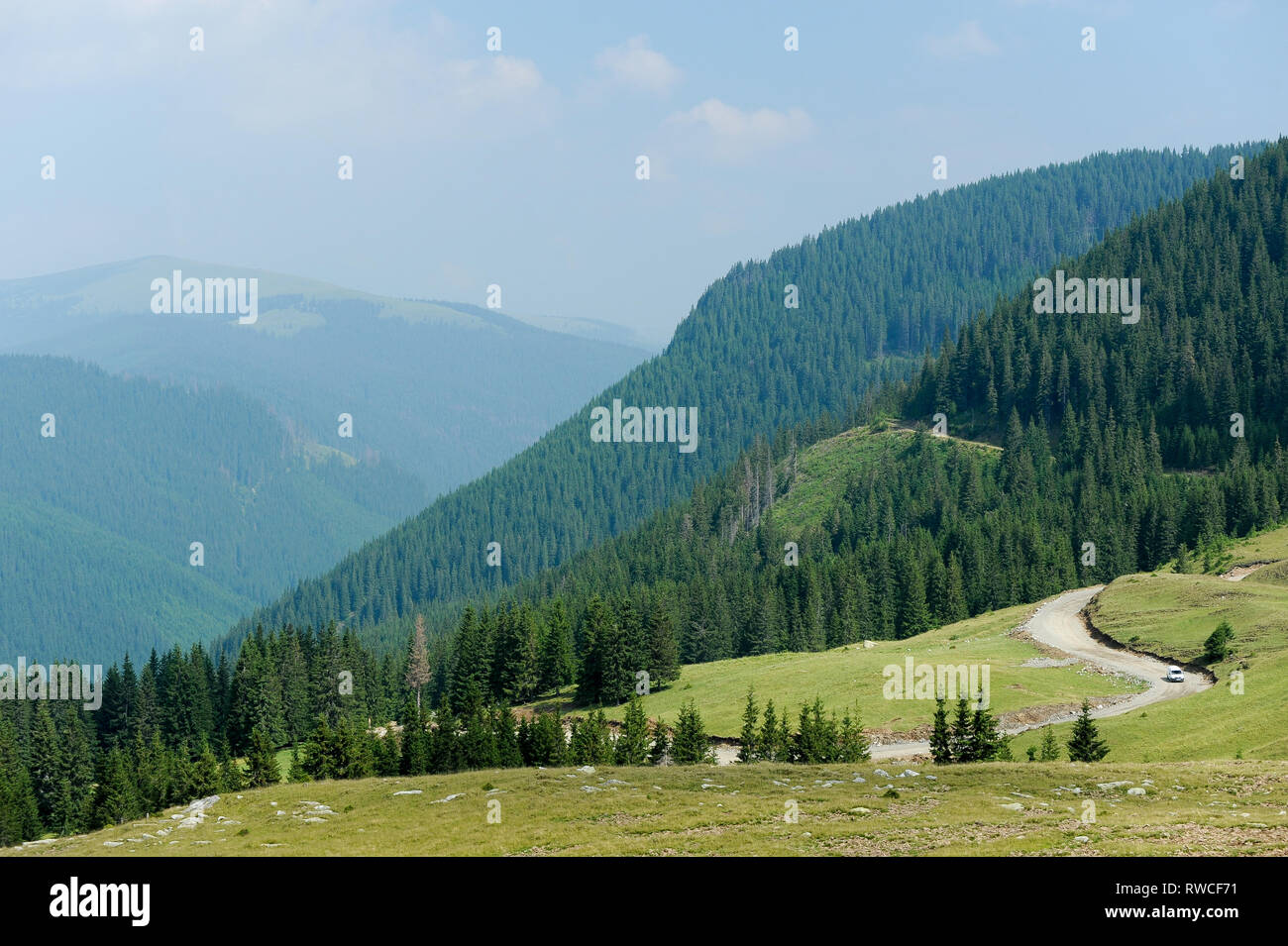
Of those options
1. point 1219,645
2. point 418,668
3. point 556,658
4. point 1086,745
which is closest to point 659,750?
point 1086,745

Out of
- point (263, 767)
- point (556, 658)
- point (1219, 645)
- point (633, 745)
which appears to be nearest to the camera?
point (633, 745)

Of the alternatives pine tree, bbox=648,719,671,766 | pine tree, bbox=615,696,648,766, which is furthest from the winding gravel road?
pine tree, bbox=615,696,648,766

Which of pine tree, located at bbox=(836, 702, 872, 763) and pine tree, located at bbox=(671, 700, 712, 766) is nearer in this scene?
pine tree, located at bbox=(836, 702, 872, 763)

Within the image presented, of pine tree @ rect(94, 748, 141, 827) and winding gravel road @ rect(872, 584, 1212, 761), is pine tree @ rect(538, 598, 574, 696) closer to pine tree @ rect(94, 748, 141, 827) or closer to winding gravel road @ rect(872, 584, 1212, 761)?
pine tree @ rect(94, 748, 141, 827)

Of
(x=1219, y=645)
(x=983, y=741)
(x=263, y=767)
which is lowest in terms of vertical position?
(x=263, y=767)

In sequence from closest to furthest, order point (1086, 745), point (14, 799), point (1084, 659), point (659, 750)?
point (1086, 745) < point (659, 750) < point (14, 799) < point (1084, 659)

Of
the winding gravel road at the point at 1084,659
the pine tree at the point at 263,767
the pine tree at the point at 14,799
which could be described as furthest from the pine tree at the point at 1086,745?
the pine tree at the point at 14,799

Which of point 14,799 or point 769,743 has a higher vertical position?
point 769,743

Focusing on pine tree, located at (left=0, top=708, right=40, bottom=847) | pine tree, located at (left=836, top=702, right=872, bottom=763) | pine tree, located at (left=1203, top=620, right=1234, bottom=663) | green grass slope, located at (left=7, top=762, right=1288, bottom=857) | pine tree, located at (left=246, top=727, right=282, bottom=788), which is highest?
pine tree, located at (left=1203, top=620, right=1234, bottom=663)

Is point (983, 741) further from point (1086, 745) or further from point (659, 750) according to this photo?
point (659, 750)

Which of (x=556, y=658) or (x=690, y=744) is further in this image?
(x=556, y=658)
